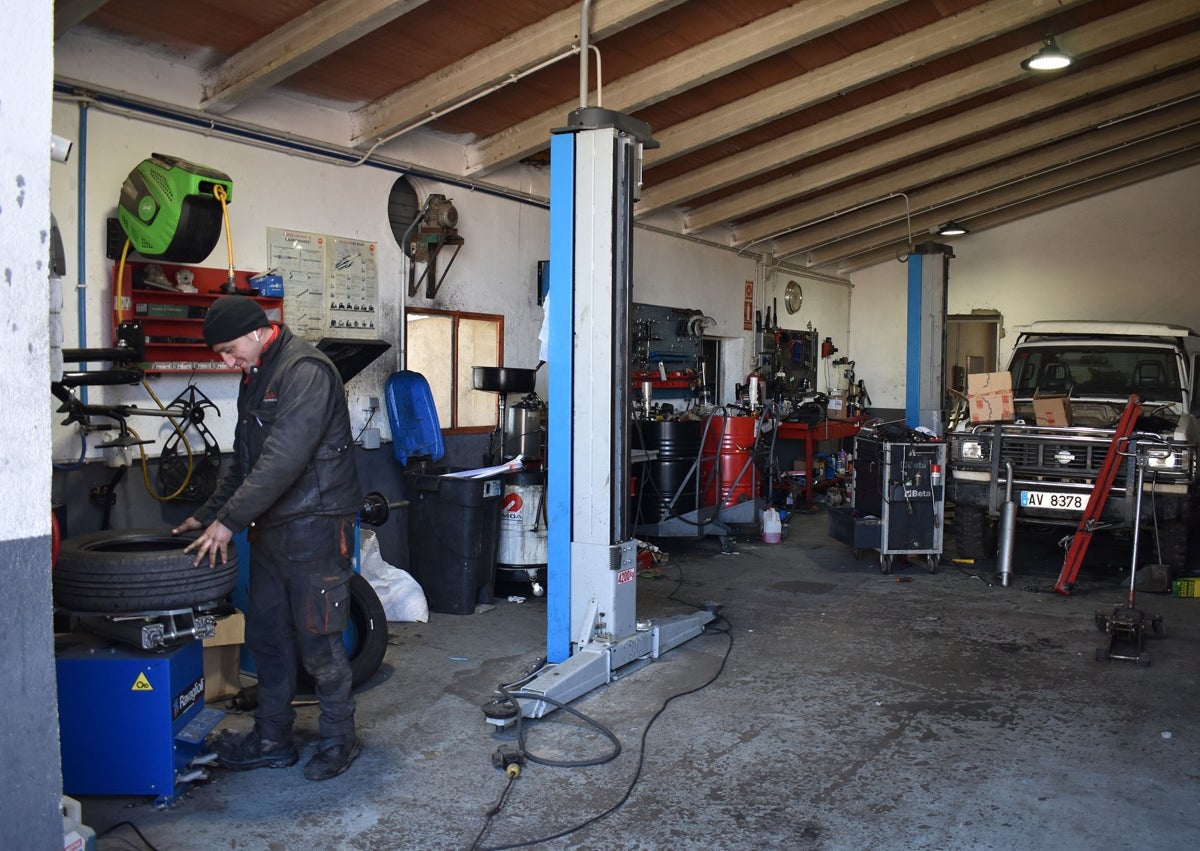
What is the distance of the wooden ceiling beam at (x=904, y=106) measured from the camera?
6.78 metres

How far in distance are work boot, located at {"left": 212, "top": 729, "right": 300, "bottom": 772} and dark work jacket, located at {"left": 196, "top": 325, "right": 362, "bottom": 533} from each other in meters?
0.76

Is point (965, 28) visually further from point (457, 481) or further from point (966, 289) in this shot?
point (966, 289)

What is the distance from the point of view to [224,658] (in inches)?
162

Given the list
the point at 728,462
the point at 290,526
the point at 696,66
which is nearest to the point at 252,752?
the point at 290,526

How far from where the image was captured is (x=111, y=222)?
4.48 metres

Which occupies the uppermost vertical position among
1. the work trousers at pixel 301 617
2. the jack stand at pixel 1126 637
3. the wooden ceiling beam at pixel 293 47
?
the wooden ceiling beam at pixel 293 47

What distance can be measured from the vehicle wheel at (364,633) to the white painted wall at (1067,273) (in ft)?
30.0

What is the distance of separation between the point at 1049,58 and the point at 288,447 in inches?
227

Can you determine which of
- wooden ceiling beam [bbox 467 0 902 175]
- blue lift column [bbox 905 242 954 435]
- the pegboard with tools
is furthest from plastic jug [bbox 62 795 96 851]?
blue lift column [bbox 905 242 954 435]

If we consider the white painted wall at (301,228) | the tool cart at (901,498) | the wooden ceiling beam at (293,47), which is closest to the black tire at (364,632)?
the white painted wall at (301,228)

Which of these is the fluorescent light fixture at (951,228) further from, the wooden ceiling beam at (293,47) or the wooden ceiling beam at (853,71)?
the wooden ceiling beam at (293,47)

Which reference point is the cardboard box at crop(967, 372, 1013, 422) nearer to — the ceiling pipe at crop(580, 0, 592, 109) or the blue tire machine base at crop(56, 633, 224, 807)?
the ceiling pipe at crop(580, 0, 592, 109)

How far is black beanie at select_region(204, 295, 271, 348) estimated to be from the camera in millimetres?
3256

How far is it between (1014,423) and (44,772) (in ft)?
20.6
